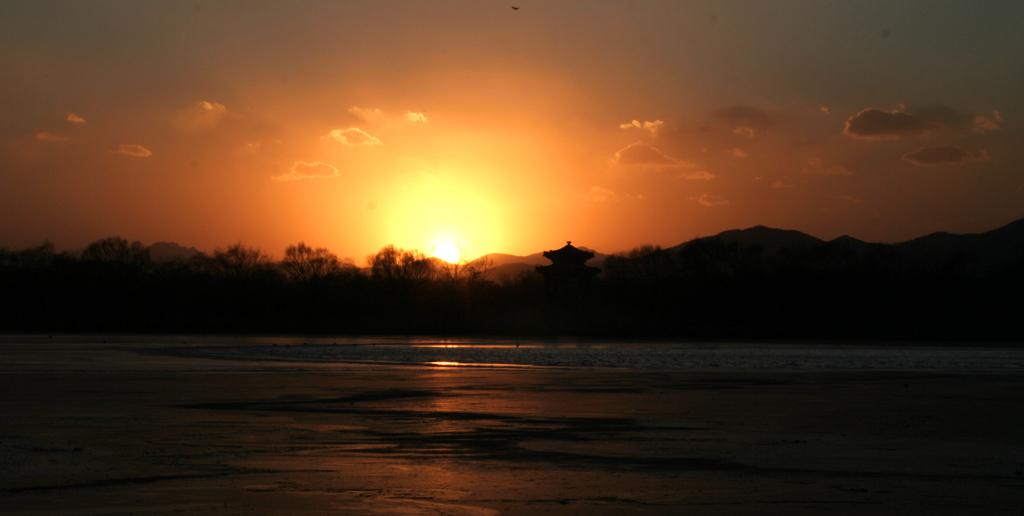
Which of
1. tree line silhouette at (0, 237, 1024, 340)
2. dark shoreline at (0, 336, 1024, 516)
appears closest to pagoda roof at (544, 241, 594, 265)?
tree line silhouette at (0, 237, 1024, 340)

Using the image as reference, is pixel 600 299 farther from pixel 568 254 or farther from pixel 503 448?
pixel 503 448

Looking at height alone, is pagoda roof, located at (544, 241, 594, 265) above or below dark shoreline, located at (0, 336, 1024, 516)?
above

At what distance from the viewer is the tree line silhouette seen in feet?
344

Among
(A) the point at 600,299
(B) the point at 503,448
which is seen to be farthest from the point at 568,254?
(B) the point at 503,448

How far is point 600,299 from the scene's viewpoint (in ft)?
396

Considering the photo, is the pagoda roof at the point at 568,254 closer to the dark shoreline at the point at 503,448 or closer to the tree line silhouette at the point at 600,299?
the tree line silhouette at the point at 600,299

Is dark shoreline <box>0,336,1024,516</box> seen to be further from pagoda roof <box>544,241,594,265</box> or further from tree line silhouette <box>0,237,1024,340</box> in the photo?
pagoda roof <box>544,241,594,265</box>

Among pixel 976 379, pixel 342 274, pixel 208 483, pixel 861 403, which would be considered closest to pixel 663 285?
pixel 342 274

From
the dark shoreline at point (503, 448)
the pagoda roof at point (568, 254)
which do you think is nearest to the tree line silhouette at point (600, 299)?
the pagoda roof at point (568, 254)

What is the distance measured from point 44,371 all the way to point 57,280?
106944 millimetres

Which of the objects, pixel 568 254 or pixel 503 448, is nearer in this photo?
pixel 503 448

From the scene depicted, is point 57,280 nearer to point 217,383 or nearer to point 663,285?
point 663,285

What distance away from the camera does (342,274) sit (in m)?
159

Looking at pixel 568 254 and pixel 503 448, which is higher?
pixel 568 254
